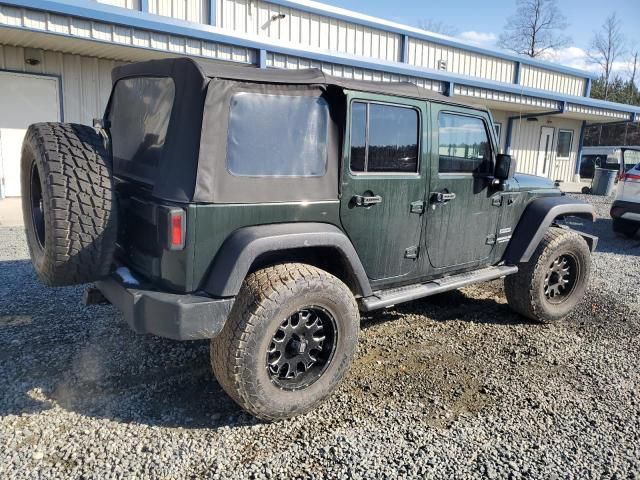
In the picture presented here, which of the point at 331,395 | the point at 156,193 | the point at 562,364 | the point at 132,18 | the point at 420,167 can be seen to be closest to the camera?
the point at 156,193

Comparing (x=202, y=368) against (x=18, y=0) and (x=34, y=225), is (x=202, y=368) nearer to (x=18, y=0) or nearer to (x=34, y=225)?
(x=34, y=225)

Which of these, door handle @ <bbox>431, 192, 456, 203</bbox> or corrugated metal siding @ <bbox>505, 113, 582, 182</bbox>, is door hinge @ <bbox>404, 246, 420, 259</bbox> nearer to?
door handle @ <bbox>431, 192, 456, 203</bbox>

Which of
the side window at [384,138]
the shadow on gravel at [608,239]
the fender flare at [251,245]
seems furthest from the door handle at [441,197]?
the shadow on gravel at [608,239]

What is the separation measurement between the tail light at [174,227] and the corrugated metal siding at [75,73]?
25.4 feet

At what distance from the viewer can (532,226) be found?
4359 millimetres

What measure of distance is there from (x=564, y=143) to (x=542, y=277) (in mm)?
18600

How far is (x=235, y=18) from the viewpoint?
11000 millimetres

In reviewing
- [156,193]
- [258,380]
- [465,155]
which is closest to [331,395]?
[258,380]

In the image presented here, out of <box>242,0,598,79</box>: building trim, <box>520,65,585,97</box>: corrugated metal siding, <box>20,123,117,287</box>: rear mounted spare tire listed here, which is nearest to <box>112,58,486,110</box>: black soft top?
<box>20,123,117,287</box>: rear mounted spare tire

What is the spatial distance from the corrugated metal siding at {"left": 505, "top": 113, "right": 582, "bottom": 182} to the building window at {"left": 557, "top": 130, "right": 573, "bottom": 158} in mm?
166

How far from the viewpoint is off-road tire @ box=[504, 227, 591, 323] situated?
436 cm

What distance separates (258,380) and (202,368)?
901 mm

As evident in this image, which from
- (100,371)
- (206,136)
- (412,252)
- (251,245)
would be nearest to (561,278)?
(412,252)

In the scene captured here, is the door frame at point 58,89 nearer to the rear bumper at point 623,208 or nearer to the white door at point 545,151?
the rear bumper at point 623,208
